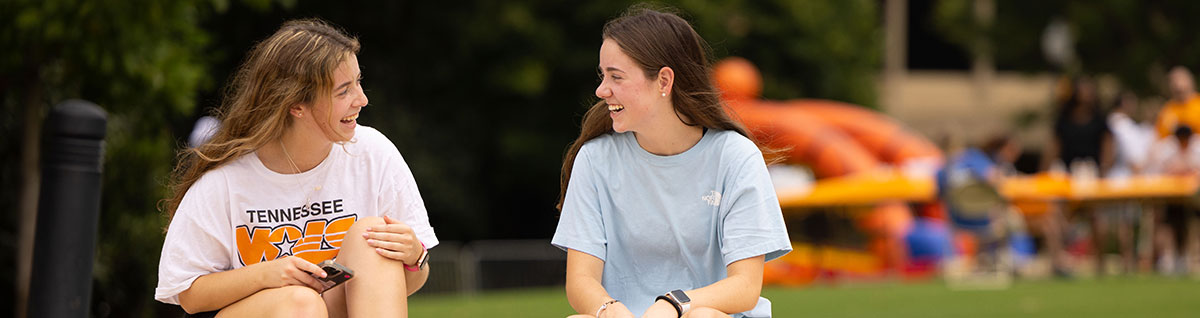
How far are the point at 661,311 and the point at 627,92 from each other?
→ 611 mm

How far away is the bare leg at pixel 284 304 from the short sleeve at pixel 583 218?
0.66 meters

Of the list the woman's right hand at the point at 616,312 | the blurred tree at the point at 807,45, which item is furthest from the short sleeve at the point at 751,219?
the blurred tree at the point at 807,45

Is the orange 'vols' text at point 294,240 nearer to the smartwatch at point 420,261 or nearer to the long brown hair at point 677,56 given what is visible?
the smartwatch at point 420,261

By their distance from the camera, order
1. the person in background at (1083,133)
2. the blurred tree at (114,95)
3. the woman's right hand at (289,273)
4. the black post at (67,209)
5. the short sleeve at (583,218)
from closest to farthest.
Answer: the woman's right hand at (289,273)
the short sleeve at (583,218)
the black post at (67,209)
the blurred tree at (114,95)
the person in background at (1083,133)

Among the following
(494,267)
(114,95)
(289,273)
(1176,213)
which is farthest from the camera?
(494,267)

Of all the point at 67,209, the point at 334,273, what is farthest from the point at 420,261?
the point at 67,209

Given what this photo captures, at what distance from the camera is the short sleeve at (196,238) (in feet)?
11.6

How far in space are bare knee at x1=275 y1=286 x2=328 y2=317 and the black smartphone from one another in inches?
2.5

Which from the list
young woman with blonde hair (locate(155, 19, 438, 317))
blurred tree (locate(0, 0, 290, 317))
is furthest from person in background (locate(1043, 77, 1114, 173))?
young woman with blonde hair (locate(155, 19, 438, 317))

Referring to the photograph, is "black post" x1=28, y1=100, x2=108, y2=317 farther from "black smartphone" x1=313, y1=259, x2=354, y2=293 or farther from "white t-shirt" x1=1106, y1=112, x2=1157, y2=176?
"white t-shirt" x1=1106, y1=112, x2=1157, y2=176

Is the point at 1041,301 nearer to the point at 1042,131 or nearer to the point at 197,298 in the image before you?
the point at 197,298

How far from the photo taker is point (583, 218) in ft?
12.1

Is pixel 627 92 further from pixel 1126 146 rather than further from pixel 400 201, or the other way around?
pixel 1126 146

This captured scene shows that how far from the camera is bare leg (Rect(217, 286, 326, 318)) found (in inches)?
133
